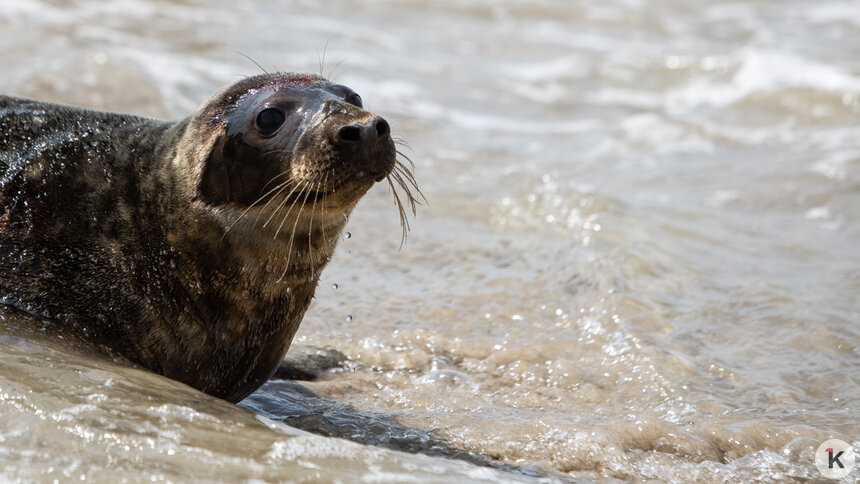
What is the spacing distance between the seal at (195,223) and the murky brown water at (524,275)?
0.89 ft

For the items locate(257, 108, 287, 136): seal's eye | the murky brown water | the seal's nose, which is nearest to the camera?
the murky brown water

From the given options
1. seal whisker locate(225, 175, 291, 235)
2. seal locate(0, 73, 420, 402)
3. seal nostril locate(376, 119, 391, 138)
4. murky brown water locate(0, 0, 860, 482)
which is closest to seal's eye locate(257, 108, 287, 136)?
seal locate(0, 73, 420, 402)

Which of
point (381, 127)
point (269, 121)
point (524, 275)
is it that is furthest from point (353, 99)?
point (524, 275)

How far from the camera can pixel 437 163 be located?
8.93 metres

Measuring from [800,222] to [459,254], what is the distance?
9.71 ft

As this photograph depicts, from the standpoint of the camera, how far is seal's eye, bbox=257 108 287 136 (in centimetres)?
409

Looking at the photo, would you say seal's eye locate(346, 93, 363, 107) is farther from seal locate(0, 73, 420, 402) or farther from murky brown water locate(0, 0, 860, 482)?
Answer: murky brown water locate(0, 0, 860, 482)

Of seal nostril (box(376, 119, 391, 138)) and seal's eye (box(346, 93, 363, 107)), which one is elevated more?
seal's eye (box(346, 93, 363, 107))

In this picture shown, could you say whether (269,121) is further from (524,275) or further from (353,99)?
(524,275)

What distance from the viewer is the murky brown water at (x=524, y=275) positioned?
3518 mm

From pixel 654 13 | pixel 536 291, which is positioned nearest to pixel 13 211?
pixel 536 291

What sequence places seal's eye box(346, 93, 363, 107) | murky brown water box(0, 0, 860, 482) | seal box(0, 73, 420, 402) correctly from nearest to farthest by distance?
murky brown water box(0, 0, 860, 482)
seal box(0, 73, 420, 402)
seal's eye box(346, 93, 363, 107)

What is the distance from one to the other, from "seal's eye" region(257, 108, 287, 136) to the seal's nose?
14.4 inches

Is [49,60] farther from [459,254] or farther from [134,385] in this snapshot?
[134,385]
